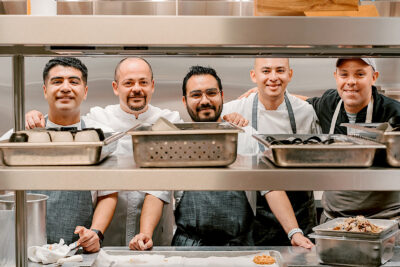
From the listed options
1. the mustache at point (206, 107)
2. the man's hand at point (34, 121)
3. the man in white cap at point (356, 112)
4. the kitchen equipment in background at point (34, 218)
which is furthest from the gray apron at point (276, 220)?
the kitchen equipment in background at point (34, 218)

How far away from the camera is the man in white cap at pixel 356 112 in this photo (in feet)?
8.95

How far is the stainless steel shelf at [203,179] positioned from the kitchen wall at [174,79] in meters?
2.11

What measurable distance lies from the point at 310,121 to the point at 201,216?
3.55ft

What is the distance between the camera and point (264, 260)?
1683 mm

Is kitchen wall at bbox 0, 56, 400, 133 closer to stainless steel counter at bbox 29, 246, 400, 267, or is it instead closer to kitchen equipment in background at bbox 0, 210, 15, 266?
stainless steel counter at bbox 29, 246, 400, 267

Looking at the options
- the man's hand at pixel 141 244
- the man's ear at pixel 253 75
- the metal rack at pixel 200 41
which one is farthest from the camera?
the man's ear at pixel 253 75

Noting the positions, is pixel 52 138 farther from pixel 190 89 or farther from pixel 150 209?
pixel 190 89

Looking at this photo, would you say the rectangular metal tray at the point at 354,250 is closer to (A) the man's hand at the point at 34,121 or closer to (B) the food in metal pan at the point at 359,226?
(B) the food in metal pan at the point at 359,226

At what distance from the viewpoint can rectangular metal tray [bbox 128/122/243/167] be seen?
1191 millimetres

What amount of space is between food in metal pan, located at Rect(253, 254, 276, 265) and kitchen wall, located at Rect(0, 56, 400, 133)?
1666 mm

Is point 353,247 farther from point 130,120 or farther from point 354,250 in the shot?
point 130,120

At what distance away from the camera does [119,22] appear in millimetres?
1110

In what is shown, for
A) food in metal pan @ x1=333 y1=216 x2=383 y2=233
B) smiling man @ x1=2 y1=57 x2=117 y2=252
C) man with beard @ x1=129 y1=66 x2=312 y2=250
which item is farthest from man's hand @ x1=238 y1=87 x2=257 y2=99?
food in metal pan @ x1=333 y1=216 x2=383 y2=233

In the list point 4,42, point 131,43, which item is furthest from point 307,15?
point 4,42
